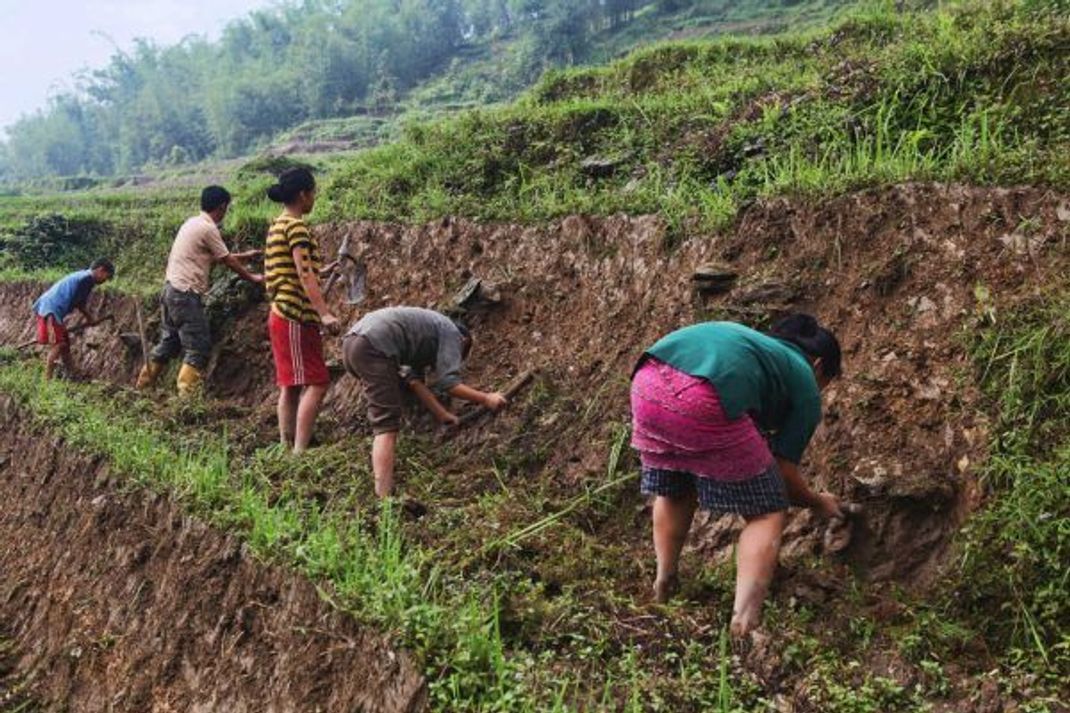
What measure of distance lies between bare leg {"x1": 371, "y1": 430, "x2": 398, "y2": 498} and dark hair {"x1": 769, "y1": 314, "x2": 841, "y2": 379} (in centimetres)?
227

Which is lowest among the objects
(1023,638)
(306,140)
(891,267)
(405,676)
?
(306,140)

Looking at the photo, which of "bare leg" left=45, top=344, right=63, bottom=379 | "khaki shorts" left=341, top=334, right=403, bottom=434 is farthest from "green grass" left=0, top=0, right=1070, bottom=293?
"bare leg" left=45, top=344, right=63, bottom=379

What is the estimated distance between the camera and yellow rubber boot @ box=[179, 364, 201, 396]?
7018mm

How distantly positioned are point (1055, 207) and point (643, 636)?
266 centimetres

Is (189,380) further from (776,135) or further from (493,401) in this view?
(776,135)

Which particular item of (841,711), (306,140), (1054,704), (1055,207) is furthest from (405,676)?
(306,140)

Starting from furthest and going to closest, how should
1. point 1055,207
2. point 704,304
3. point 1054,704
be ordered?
point 704,304 < point 1055,207 < point 1054,704

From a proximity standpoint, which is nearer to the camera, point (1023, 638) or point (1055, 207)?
point (1023, 638)

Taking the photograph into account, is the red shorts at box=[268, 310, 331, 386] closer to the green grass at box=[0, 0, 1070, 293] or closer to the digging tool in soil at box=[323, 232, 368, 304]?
the digging tool in soil at box=[323, 232, 368, 304]

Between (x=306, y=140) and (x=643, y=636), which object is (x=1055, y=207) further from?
(x=306, y=140)

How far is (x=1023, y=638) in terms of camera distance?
286 cm

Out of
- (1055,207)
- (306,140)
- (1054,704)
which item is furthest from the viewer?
(306,140)

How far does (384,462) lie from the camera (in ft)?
15.3

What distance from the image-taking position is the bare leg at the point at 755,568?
3010 mm
